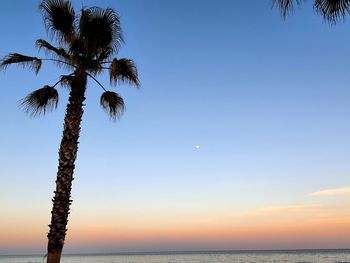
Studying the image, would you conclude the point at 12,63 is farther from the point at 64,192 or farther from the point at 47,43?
the point at 64,192

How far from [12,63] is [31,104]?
1724 millimetres

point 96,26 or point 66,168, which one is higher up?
point 96,26

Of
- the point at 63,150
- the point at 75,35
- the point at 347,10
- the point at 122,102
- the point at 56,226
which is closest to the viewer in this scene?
the point at 347,10

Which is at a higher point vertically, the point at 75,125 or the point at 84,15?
the point at 84,15

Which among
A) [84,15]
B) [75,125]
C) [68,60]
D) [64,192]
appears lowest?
[64,192]

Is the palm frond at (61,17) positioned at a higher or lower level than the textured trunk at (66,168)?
higher

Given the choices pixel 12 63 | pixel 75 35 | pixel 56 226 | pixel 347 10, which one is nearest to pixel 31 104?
pixel 12 63

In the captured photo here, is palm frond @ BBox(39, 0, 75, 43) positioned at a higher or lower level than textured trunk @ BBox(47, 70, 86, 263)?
higher

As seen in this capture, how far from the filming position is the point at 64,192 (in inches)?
533

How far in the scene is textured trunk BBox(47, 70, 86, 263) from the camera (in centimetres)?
1310

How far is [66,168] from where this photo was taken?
13.8 metres

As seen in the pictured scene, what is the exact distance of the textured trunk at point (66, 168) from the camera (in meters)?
13.1

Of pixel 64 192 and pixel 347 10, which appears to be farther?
pixel 64 192

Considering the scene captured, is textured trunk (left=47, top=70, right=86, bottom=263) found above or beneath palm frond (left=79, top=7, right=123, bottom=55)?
beneath
